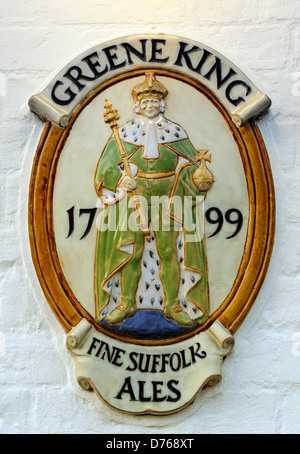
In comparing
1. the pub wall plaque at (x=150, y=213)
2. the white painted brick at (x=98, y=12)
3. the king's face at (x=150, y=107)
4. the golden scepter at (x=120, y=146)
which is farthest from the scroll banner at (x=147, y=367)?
the white painted brick at (x=98, y=12)

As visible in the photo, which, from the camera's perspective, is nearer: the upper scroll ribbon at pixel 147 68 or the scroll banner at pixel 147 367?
the scroll banner at pixel 147 367

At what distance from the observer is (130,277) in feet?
9.20

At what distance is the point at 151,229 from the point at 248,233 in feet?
0.93

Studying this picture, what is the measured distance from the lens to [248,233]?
284 cm

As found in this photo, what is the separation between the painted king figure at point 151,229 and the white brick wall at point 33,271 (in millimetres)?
183

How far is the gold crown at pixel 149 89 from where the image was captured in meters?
2.90

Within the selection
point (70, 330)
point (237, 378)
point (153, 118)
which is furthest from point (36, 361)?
point (153, 118)

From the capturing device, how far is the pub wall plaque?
2760 millimetres

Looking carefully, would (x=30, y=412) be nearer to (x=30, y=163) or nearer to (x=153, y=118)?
(x=30, y=163)

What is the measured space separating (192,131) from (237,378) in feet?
2.41

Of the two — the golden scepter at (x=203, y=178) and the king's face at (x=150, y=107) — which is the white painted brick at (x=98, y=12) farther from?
the golden scepter at (x=203, y=178)

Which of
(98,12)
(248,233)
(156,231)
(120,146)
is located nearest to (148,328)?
(156,231)

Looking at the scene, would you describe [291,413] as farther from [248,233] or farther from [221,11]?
[221,11]

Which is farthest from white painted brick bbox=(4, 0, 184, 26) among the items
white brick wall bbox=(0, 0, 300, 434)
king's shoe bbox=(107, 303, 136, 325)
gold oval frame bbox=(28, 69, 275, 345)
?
king's shoe bbox=(107, 303, 136, 325)
